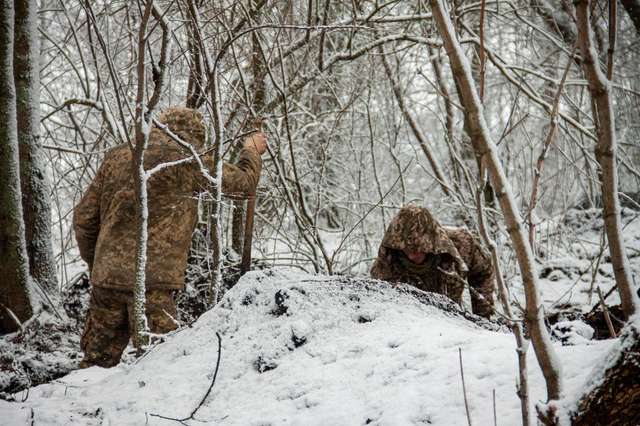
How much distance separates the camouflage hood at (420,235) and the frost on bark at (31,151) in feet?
8.98

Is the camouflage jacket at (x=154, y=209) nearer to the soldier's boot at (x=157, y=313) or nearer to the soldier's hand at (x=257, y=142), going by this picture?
the soldier's boot at (x=157, y=313)

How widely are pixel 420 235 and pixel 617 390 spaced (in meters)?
2.51

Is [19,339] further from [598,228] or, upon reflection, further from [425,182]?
[425,182]

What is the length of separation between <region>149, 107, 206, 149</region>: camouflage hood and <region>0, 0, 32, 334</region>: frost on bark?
1.10 m

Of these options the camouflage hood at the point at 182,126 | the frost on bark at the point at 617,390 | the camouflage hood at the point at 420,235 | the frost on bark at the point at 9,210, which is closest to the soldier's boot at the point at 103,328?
the frost on bark at the point at 9,210

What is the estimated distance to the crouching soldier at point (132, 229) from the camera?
333 centimetres

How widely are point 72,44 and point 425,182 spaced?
8.15 metres

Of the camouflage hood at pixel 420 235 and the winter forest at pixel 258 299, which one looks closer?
the winter forest at pixel 258 299

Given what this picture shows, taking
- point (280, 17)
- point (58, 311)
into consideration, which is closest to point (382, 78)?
point (280, 17)

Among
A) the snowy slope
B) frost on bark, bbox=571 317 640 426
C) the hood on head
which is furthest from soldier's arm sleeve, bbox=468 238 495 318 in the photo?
frost on bark, bbox=571 317 640 426

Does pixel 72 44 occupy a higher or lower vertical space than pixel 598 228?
higher

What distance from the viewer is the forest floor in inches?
67.5

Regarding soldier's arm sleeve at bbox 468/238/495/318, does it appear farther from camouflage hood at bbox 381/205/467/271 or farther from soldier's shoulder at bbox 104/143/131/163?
soldier's shoulder at bbox 104/143/131/163

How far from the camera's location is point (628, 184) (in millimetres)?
8945
